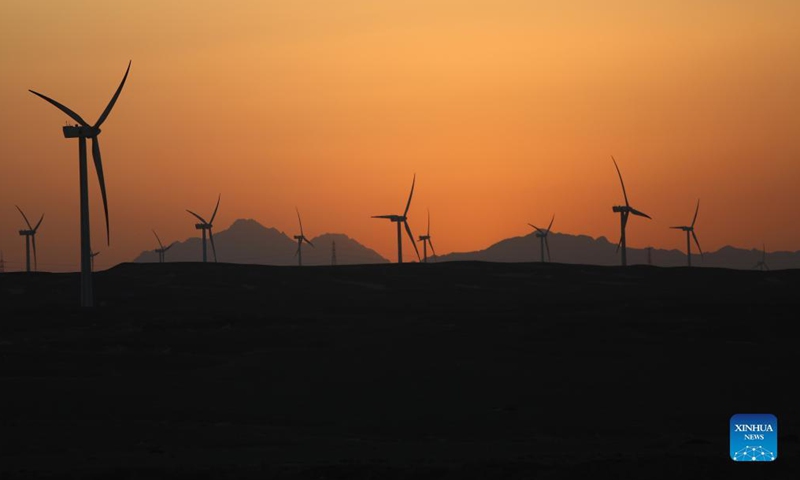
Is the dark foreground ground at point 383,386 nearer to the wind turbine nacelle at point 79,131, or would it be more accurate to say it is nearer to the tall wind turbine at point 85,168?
the tall wind turbine at point 85,168

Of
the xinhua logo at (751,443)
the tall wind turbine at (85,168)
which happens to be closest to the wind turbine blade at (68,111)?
the tall wind turbine at (85,168)

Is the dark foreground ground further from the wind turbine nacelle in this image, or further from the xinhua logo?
the wind turbine nacelle

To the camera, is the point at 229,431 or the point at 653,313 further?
the point at 653,313

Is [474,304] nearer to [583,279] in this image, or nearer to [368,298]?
[368,298]

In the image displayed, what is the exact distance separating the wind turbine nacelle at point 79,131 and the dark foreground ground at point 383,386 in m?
13.4

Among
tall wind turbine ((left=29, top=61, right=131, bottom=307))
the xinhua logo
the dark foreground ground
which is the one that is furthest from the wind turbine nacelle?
the xinhua logo

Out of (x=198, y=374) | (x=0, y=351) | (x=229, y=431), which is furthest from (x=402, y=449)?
(x=0, y=351)

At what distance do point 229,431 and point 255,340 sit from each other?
39273 mm

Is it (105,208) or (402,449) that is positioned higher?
(105,208)

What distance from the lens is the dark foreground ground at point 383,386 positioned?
3675 cm

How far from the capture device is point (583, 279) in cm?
16362

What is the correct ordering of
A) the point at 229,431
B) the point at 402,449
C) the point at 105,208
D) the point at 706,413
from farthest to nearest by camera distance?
the point at 105,208
the point at 706,413
the point at 229,431
the point at 402,449

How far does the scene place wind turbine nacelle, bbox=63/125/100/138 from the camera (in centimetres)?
10200

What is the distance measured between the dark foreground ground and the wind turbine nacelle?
43.8 feet
